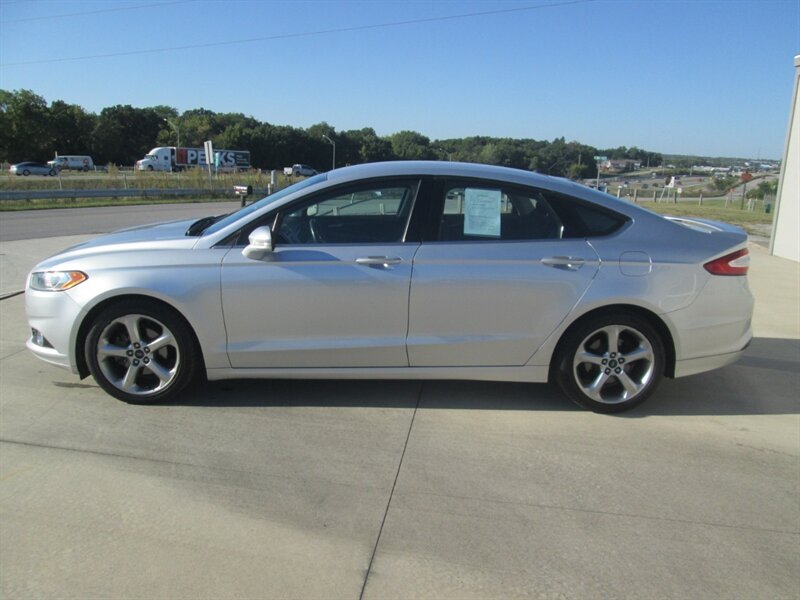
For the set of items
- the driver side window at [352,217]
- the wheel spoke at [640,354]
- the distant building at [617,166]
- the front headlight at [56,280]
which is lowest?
the wheel spoke at [640,354]

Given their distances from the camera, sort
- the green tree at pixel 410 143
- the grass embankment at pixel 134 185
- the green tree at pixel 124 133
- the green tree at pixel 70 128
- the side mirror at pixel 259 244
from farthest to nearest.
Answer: the green tree at pixel 124 133 < the green tree at pixel 70 128 < the grass embankment at pixel 134 185 < the green tree at pixel 410 143 < the side mirror at pixel 259 244

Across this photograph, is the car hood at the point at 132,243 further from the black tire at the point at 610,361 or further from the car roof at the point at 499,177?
the black tire at the point at 610,361

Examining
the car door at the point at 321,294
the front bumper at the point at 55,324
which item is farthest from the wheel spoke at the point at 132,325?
the car door at the point at 321,294

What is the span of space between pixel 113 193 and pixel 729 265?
31470mm

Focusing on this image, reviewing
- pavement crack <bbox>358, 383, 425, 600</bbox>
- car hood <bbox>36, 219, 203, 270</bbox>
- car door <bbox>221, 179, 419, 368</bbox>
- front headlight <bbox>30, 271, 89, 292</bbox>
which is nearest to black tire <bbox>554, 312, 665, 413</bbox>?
pavement crack <bbox>358, 383, 425, 600</bbox>

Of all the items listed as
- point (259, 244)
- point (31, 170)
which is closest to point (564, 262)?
point (259, 244)

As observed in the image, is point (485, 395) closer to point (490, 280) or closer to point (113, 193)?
point (490, 280)

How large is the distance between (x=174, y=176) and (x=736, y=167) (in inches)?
1631

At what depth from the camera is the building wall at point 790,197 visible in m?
11.9

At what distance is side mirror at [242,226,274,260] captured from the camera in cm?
383

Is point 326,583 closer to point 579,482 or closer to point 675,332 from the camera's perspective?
point 579,482

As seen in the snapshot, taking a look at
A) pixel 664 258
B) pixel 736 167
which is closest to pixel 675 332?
pixel 664 258

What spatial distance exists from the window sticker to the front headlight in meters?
2.57

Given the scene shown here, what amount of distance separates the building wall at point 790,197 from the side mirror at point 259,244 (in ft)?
37.8
